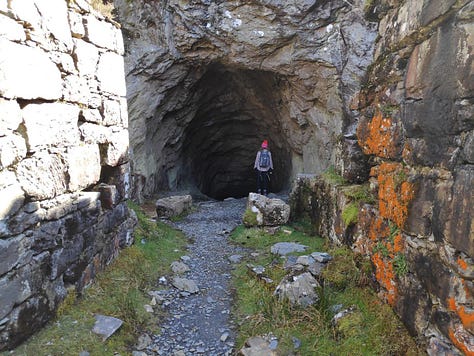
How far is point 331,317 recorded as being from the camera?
3.36 meters

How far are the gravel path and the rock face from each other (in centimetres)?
396

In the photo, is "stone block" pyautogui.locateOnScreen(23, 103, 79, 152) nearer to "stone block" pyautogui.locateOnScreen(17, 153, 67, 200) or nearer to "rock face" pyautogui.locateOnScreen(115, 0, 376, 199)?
"stone block" pyautogui.locateOnScreen(17, 153, 67, 200)

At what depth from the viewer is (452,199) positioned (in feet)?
7.17

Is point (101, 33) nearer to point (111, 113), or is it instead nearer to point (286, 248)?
point (111, 113)

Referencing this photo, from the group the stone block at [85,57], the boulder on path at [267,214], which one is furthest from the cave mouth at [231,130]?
the stone block at [85,57]

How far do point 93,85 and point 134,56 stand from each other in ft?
20.7

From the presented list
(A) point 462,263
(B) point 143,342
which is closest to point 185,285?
(B) point 143,342

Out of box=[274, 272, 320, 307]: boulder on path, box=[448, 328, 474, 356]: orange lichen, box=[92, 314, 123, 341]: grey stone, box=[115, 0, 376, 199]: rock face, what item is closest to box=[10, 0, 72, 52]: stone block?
box=[92, 314, 123, 341]: grey stone

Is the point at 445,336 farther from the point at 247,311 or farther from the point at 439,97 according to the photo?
the point at 247,311

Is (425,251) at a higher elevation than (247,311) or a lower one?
higher

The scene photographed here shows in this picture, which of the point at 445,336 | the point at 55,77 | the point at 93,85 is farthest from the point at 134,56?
the point at 445,336

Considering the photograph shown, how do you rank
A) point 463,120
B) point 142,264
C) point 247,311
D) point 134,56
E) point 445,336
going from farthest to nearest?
point 134,56
point 142,264
point 247,311
point 445,336
point 463,120

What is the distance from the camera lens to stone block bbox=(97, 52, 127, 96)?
4195 mm

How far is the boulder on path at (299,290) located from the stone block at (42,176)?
265cm
